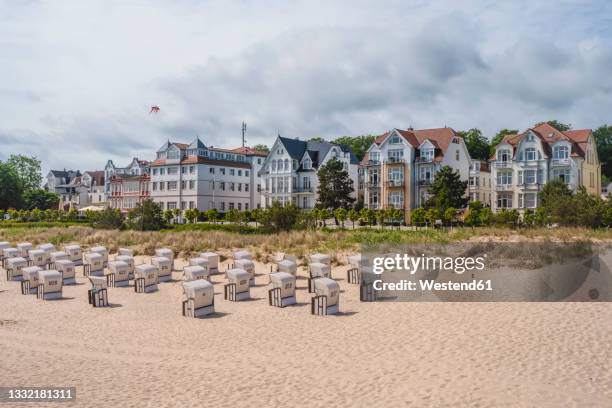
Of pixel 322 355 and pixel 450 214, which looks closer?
pixel 322 355

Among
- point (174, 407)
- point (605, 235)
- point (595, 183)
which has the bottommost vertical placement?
point (174, 407)

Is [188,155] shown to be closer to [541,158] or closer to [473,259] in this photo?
[541,158]

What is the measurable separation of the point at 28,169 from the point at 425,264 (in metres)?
105

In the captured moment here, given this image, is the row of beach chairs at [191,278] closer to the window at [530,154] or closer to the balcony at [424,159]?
the balcony at [424,159]

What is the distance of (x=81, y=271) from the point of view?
30.4m

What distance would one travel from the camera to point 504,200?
6025cm

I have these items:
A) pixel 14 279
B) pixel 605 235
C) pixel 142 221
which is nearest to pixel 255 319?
pixel 14 279

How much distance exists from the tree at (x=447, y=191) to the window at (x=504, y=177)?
319 inches

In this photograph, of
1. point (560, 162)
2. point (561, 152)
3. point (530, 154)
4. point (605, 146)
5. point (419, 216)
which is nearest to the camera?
point (419, 216)

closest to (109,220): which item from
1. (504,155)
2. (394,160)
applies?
(394,160)

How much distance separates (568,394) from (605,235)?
27.1 m

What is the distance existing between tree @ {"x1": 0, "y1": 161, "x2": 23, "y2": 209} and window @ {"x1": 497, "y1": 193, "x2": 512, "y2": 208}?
242 feet

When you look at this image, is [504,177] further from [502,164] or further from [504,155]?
[504,155]

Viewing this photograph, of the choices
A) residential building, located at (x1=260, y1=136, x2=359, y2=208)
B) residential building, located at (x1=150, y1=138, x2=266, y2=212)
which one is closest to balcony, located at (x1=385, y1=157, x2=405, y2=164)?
residential building, located at (x1=260, y1=136, x2=359, y2=208)
